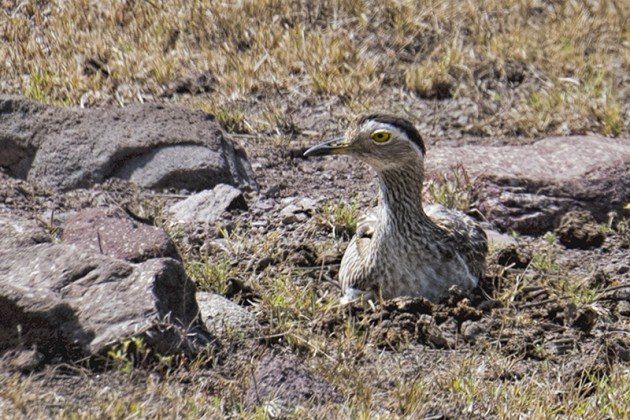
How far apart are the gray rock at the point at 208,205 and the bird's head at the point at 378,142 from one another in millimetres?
1003

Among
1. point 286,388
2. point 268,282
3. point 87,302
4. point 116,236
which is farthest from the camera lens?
point 268,282

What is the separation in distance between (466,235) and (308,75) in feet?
9.20

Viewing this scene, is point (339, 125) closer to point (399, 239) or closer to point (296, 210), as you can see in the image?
point (296, 210)

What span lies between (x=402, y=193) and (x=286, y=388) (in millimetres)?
2129

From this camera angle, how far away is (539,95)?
391 inches

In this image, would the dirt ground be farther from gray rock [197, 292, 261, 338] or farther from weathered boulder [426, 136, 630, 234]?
weathered boulder [426, 136, 630, 234]

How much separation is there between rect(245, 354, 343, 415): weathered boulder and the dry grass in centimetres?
383

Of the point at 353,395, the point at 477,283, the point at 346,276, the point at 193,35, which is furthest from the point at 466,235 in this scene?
the point at 193,35

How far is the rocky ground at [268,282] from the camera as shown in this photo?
215 inches

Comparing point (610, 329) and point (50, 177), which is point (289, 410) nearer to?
point (610, 329)

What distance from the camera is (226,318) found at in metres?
6.21

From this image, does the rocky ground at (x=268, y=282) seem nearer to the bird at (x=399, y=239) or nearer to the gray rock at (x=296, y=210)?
the gray rock at (x=296, y=210)

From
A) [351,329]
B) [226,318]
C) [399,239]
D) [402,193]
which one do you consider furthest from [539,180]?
[226,318]

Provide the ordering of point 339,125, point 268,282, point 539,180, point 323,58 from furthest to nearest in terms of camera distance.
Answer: point 323,58, point 339,125, point 539,180, point 268,282
